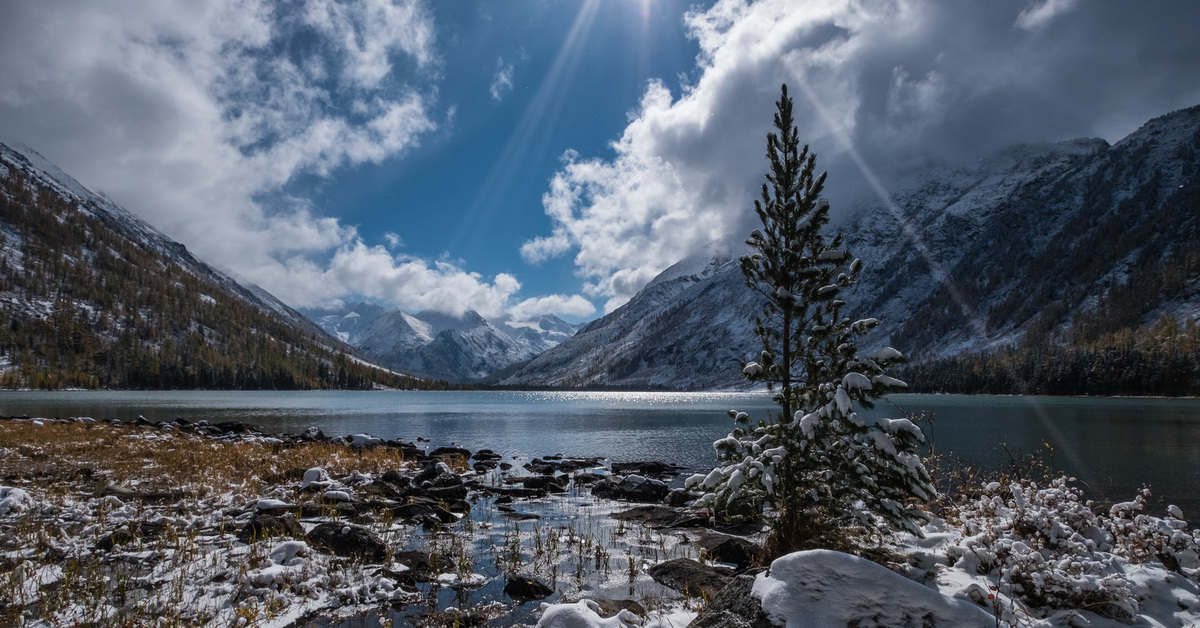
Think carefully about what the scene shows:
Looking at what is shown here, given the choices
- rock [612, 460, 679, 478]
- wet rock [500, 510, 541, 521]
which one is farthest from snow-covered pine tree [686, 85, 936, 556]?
rock [612, 460, 679, 478]

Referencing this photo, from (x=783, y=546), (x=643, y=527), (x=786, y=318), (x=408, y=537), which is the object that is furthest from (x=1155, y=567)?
(x=408, y=537)

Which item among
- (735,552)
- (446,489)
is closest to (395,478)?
(446,489)

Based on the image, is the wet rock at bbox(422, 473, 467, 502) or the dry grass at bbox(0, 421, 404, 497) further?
the wet rock at bbox(422, 473, 467, 502)

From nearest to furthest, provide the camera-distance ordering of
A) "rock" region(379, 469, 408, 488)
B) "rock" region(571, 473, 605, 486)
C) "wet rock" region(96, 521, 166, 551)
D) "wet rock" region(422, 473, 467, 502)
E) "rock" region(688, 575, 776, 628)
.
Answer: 1. "rock" region(688, 575, 776, 628)
2. "wet rock" region(96, 521, 166, 551)
3. "wet rock" region(422, 473, 467, 502)
4. "rock" region(379, 469, 408, 488)
5. "rock" region(571, 473, 605, 486)

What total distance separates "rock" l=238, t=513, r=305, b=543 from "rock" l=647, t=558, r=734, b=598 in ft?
29.6

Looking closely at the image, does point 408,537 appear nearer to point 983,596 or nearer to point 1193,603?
point 983,596

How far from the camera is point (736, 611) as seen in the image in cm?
685

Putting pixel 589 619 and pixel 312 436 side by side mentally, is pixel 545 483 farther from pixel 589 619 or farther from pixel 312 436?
pixel 312 436

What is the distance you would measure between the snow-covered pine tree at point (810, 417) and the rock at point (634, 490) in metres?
12.1

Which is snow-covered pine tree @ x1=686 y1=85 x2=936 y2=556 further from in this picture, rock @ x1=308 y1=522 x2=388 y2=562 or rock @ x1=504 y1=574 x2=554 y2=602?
rock @ x1=308 y1=522 x2=388 y2=562

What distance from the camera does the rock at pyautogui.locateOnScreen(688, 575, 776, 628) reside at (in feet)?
21.1

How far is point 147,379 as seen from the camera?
591 ft

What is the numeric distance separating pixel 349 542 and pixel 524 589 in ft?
15.4

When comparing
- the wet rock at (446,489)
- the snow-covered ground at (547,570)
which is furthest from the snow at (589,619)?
the wet rock at (446,489)
